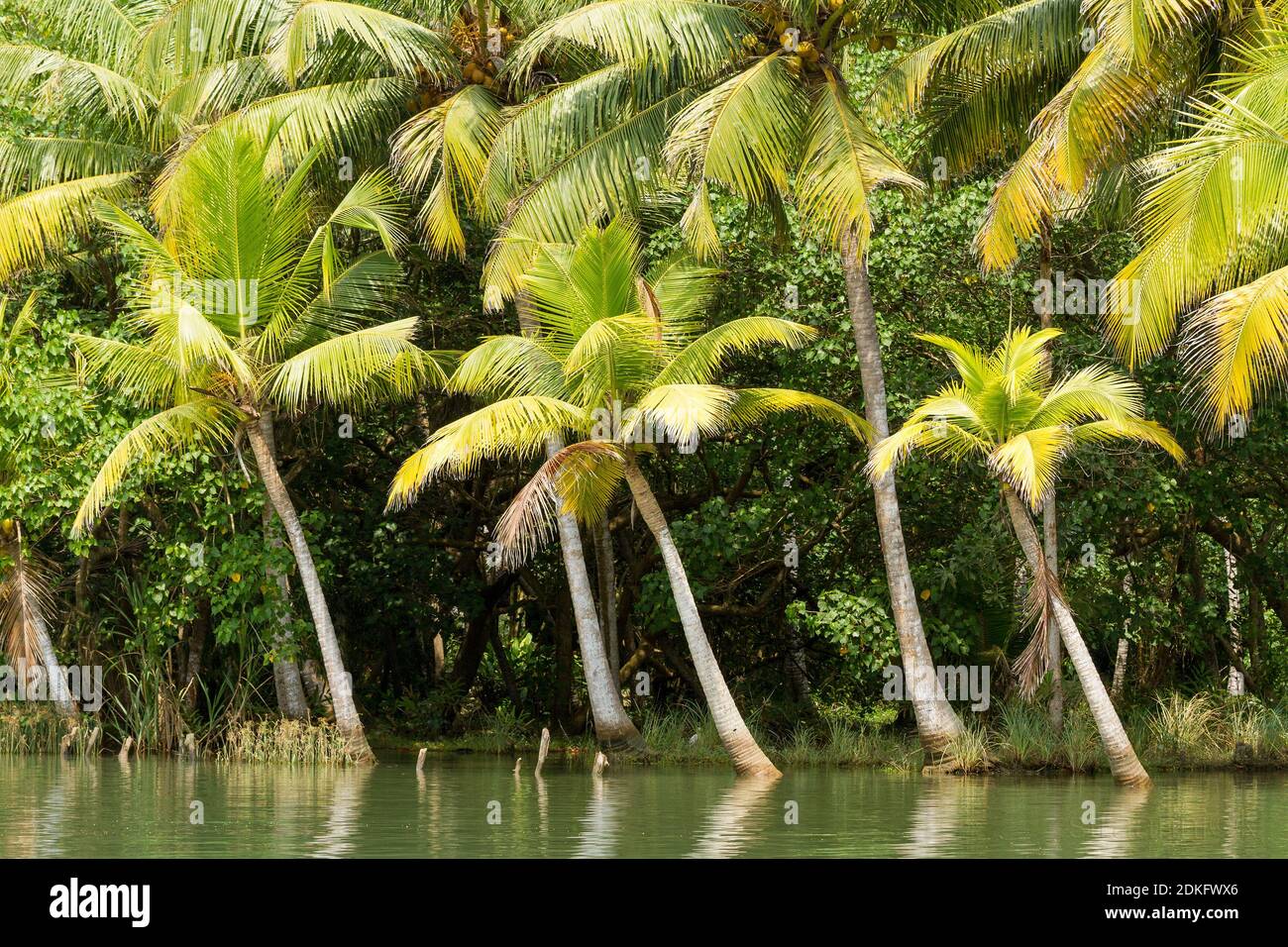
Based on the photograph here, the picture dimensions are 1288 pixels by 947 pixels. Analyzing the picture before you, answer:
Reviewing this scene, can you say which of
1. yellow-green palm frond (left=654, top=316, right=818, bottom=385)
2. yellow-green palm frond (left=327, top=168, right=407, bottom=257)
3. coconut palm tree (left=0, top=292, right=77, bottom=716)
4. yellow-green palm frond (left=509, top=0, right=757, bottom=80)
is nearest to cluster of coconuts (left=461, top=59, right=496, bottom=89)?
yellow-green palm frond (left=327, top=168, right=407, bottom=257)

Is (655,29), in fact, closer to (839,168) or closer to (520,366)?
(839,168)

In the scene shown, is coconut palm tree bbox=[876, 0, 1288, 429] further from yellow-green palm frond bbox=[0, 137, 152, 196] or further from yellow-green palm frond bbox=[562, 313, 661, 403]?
yellow-green palm frond bbox=[0, 137, 152, 196]

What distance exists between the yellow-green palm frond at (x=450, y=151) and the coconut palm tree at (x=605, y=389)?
2.02 metres

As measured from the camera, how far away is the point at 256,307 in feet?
64.0

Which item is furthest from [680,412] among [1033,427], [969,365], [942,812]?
[942,812]

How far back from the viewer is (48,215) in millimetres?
20344

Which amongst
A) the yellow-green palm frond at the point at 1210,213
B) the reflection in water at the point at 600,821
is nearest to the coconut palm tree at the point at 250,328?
the reflection in water at the point at 600,821

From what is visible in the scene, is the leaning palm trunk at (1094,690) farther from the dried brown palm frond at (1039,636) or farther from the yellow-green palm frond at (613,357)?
the yellow-green palm frond at (613,357)

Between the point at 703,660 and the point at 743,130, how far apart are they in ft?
19.6

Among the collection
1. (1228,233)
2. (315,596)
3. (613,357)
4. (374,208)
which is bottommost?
(315,596)

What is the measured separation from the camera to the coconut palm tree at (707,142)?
1709 cm

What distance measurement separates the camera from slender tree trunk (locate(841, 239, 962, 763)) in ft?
59.2

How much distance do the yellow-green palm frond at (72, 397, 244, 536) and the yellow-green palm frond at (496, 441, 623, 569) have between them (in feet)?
15.5

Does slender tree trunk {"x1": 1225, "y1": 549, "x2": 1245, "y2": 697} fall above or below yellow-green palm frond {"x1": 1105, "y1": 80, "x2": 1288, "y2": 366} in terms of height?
below
